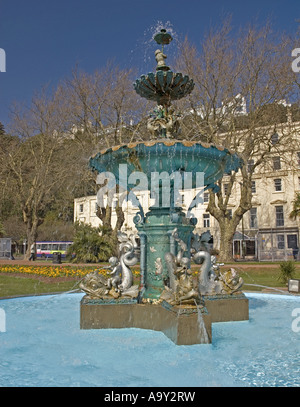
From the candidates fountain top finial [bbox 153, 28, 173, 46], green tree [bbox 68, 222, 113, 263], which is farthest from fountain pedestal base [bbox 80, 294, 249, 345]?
green tree [bbox 68, 222, 113, 263]

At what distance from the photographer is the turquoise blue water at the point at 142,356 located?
3971mm

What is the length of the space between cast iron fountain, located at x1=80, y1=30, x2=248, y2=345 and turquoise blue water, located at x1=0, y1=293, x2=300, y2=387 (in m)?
0.38

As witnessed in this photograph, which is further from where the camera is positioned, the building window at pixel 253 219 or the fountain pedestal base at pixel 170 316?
the building window at pixel 253 219

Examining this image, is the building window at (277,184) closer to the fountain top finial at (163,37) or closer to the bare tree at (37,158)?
the bare tree at (37,158)

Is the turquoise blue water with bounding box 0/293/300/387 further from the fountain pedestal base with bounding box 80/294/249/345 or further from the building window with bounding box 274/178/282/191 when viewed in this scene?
the building window with bounding box 274/178/282/191

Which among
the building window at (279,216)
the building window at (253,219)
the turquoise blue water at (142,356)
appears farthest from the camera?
the building window at (253,219)

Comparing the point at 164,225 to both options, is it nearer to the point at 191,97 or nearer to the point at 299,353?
the point at 299,353

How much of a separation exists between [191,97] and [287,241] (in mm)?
23390

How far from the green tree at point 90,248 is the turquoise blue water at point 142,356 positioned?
729 inches

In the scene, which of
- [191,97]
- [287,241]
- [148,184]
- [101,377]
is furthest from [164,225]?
[287,241]

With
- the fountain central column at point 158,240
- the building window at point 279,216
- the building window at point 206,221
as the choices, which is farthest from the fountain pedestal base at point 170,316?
the building window at point 206,221

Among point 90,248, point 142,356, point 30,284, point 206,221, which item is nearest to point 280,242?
point 206,221

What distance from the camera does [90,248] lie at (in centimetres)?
2631

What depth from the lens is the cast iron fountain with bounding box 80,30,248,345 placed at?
6512 mm
